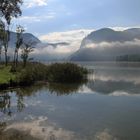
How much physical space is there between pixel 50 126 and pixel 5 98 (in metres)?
15.5

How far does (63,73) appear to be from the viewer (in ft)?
200

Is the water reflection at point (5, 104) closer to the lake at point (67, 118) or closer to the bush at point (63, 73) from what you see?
the lake at point (67, 118)

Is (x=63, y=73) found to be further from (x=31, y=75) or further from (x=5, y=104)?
(x=5, y=104)

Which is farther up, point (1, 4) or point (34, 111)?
point (1, 4)

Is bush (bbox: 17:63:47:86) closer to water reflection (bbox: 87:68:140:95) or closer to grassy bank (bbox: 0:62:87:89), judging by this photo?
grassy bank (bbox: 0:62:87:89)

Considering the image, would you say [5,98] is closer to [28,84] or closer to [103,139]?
[28,84]

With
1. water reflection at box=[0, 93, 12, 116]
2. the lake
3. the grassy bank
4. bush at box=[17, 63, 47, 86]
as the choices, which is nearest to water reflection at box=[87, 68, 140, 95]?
the grassy bank

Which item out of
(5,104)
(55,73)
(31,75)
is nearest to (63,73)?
(55,73)

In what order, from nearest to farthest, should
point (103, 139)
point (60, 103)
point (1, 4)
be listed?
point (103, 139) < point (1, 4) < point (60, 103)

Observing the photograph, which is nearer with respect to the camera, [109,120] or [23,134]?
[23,134]

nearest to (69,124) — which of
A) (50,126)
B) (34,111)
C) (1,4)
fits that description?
(50,126)

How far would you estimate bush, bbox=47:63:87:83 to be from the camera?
60250mm

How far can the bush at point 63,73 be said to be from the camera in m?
60.2

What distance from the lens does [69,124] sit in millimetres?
23156
